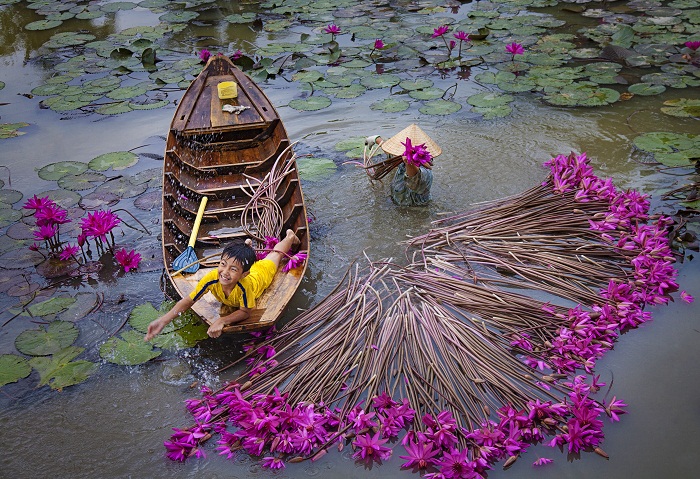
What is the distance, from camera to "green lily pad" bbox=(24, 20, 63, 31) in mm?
9422

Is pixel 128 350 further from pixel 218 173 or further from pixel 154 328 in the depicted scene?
pixel 218 173

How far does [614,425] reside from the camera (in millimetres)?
3443

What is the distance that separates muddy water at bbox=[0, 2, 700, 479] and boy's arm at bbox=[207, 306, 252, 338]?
1.15 ft

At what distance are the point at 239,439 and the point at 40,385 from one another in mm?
1435

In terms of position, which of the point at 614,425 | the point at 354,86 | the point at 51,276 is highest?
the point at 354,86

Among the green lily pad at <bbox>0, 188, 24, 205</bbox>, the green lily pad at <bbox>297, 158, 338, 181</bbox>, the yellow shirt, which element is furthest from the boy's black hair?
the green lily pad at <bbox>0, 188, 24, 205</bbox>

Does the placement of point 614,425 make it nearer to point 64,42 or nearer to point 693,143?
point 693,143

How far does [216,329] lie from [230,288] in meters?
0.26

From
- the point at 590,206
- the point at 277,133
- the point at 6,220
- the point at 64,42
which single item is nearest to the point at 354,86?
the point at 277,133

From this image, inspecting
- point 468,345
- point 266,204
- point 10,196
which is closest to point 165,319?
point 266,204

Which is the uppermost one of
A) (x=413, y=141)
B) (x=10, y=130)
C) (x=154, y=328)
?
(x=413, y=141)

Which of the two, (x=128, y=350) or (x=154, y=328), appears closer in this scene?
(x=154, y=328)

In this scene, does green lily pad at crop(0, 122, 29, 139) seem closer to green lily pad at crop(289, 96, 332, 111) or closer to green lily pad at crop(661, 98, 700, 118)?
green lily pad at crop(289, 96, 332, 111)

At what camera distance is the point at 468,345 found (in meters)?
3.84
